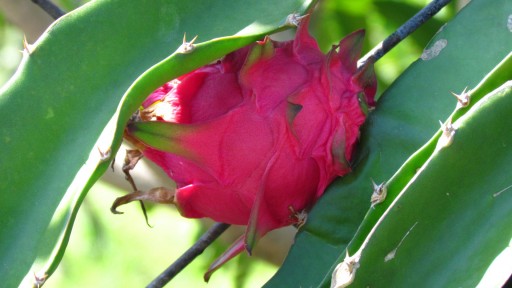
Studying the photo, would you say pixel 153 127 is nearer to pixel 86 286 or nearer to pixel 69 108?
pixel 69 108

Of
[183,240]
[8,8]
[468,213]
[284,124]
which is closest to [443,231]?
[468,213]

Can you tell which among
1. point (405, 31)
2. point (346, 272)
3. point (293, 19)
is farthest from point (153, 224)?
point (346, 272)

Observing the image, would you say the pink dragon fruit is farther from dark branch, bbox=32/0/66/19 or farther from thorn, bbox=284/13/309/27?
dark branch, bbox=32/0/66/19

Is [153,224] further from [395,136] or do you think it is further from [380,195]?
[380,195]

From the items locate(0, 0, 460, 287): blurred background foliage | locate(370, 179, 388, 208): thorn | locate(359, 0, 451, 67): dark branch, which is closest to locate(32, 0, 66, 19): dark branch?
locate(0, 0, 460, 287): blurred background foliage

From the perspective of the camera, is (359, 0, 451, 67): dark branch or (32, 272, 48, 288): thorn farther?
(359, 0, 451, 67): dark branch

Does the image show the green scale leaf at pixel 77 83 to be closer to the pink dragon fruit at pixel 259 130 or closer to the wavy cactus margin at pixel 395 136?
the pink dragon fruit at pixel 259 130

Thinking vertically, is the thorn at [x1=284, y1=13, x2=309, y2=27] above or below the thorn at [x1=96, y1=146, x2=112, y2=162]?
above
